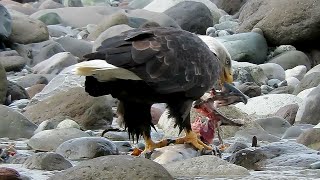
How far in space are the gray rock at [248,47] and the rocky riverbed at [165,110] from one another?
21 millimetres

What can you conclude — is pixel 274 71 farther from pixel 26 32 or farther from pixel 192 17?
pixel 192 17

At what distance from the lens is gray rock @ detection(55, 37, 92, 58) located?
16.9 meters

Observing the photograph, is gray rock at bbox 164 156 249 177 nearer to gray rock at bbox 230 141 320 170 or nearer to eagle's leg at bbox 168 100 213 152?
gray rock at bbox 230 141 320 170

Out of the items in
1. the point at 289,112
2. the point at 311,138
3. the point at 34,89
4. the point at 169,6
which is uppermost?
the point at 311,138

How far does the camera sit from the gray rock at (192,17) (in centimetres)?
1972

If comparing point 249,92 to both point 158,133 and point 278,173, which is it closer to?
point 158,133

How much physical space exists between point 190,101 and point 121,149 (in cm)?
106

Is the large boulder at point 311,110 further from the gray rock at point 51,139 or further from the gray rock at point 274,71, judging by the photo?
the gray rock at point 274,71

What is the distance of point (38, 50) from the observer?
16.8m

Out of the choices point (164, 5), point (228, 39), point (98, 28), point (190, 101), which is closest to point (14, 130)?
point (190, 101)

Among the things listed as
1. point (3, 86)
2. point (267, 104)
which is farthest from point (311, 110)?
point (3, 86)

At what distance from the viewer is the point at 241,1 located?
25109 mm

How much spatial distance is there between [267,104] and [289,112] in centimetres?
79

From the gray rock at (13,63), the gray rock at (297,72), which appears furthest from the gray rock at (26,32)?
the gray rock at (297,72)
